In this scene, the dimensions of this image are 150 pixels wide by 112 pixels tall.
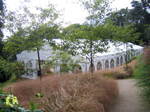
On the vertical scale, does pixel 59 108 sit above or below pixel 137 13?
below

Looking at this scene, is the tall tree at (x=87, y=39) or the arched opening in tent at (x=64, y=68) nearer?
the tall tree at (x=87, y=39)

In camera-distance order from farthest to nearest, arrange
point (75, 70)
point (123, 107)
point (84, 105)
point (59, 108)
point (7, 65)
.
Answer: point (75, 70) < point (7, 65) < point (123, 107) < point (84, 105) < point (59, 108)

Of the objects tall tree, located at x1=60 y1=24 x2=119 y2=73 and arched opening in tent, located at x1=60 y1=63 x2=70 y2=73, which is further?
arched opening in tent, located at x1=60 y1=63 x2=70 y2=73

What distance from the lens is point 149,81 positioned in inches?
169

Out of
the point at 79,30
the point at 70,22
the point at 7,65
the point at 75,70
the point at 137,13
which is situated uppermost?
the point at 137,13

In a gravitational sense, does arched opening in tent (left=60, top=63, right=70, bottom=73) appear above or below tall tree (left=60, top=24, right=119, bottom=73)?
below

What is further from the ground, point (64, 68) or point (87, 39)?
point (87, 39)

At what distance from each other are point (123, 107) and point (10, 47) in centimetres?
527

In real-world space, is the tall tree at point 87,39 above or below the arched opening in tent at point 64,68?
above

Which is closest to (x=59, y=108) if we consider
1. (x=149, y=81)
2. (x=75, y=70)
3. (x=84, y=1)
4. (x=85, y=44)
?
(x=149, y=81)

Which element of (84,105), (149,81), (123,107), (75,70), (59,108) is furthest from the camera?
(75,70)

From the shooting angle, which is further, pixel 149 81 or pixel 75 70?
pixel 75 70

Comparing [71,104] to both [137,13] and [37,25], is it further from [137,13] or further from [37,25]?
[137,13]

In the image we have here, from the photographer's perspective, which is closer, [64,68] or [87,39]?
[87,39]
